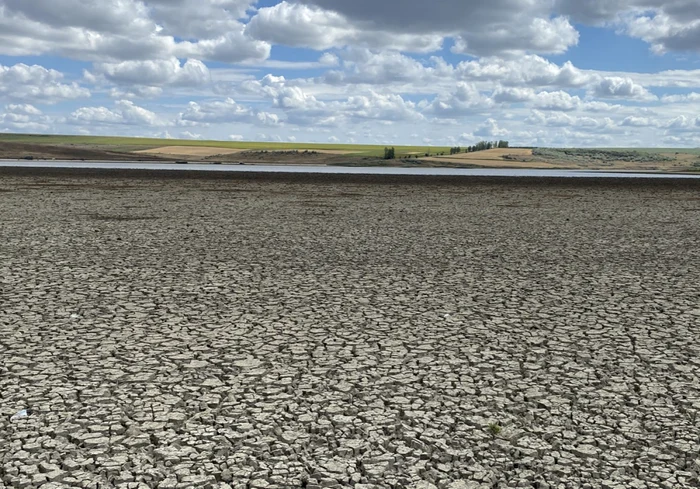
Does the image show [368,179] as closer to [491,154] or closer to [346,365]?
[346,365]

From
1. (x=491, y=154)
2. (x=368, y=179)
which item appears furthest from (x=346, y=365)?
(x=491, y=154)

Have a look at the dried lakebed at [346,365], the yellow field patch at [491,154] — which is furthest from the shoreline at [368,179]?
the yellow field patch at [491,154]

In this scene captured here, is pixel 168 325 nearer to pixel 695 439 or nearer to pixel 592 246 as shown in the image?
pixel 695 439

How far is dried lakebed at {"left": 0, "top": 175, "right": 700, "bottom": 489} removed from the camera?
13.4 feet

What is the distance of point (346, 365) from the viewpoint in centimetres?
600

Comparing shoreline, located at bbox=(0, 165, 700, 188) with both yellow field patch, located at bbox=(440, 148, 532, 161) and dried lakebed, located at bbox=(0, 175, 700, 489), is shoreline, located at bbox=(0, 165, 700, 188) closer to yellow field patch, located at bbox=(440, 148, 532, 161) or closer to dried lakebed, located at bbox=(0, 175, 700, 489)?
dried lakebed, located at bbox=(0, 175, 700, 489)

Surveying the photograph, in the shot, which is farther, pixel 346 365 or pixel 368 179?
pixel 368 179

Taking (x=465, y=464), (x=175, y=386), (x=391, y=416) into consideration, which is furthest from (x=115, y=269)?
(x=465, y=464)

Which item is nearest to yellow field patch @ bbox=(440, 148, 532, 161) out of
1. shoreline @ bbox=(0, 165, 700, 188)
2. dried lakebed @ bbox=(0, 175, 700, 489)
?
shoreline @ bbox=(0, 165, 700, 188)

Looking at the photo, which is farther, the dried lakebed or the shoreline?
the shoreline

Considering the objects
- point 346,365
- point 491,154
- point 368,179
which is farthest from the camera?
point 491,154

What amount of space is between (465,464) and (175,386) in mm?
2423

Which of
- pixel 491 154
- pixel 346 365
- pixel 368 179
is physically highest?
pixel 491 154

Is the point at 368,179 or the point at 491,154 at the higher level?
the point at 491,154
